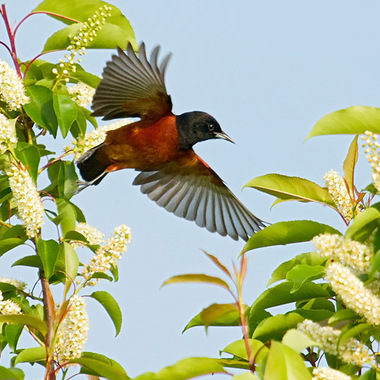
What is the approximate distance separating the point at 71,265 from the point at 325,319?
135 centimetres

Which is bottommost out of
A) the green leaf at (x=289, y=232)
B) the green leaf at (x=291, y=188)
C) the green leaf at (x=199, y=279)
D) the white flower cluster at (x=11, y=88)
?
the green leaf at (x=199, y=279)

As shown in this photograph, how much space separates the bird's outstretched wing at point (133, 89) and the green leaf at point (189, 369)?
108 inches

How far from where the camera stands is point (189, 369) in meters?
2.08

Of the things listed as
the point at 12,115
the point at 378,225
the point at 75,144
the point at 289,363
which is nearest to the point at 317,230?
the point at 378,225

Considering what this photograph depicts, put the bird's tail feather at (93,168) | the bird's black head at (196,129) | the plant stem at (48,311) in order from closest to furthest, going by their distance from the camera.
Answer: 1. the plant stem at (48,311)
2. the bird's tail feather at (93,168)
3. the bird's black head at (196,129)

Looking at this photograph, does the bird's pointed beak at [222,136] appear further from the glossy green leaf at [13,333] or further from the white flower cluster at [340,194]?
the white flower cluster at [340,194]

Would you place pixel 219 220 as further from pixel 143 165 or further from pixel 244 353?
pixel 244 353

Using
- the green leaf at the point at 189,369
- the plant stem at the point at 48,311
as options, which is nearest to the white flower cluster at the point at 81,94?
the plant stem at the point at 48,311

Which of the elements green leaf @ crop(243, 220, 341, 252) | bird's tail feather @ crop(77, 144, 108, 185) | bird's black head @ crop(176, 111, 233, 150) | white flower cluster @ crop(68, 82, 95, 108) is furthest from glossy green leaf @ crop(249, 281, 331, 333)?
bird's black head @ crop(176, 111, 233, 150)

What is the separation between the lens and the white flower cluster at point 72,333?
305 cm

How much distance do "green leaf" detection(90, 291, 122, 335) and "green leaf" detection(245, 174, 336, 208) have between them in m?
1.25

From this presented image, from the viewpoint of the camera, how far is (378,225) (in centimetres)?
249

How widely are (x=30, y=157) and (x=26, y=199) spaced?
10.0 inches

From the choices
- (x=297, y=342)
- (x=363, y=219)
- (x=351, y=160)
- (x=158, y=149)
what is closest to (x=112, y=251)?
(x=351, y=160)
